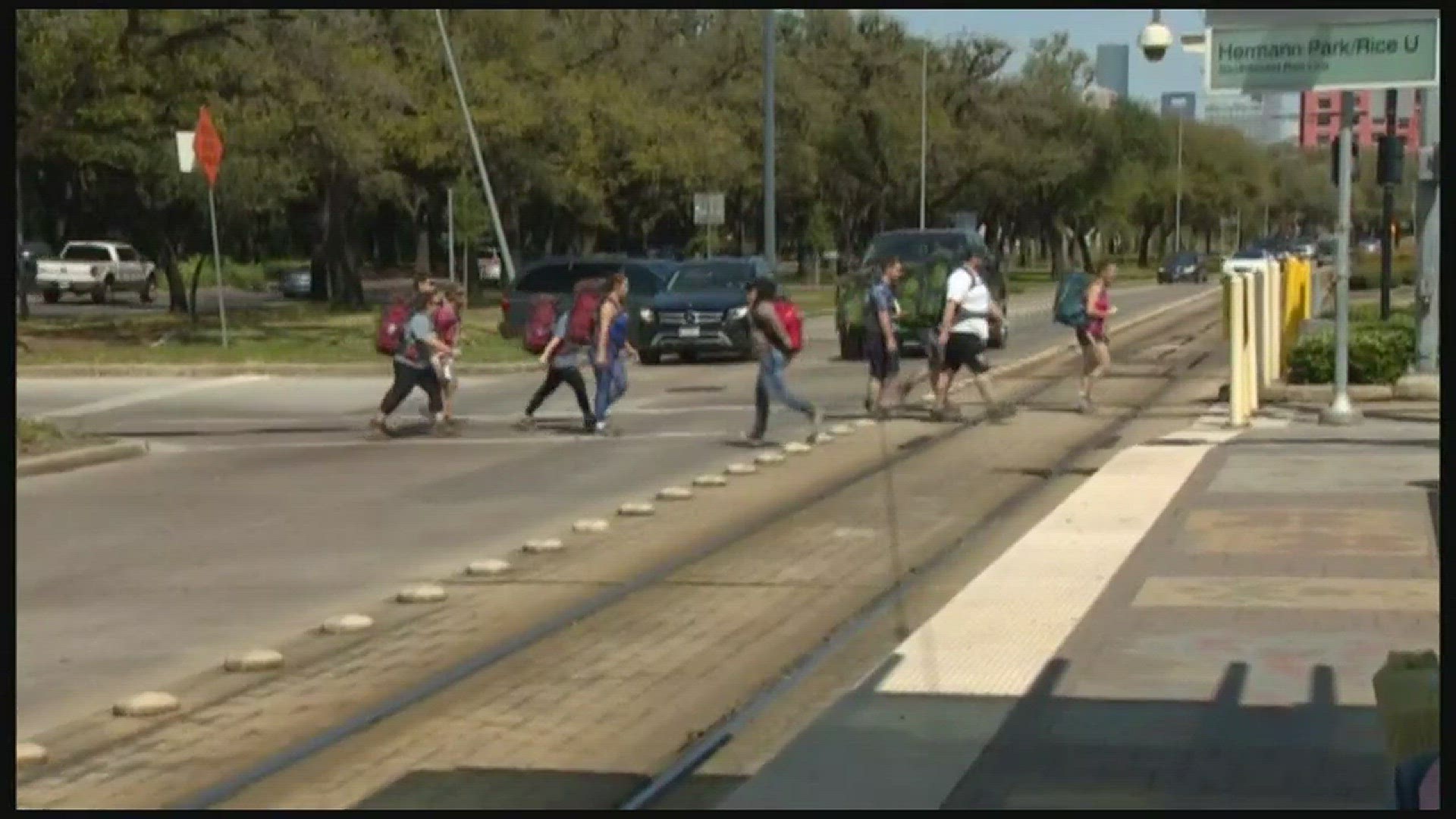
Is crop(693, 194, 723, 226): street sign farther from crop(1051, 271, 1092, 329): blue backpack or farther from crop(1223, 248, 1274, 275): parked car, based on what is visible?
crop(1051, 271, 1092, 329): blue backpack

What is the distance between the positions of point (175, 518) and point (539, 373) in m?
15.7

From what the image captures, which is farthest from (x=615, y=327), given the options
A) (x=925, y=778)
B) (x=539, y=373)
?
(x=925, y=778)

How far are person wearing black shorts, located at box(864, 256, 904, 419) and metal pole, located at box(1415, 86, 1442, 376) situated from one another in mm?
5328

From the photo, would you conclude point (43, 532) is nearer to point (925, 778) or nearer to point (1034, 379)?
point (925, 778)

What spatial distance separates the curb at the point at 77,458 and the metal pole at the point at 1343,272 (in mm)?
10599

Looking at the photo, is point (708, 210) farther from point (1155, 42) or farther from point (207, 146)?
point (1155, 42)

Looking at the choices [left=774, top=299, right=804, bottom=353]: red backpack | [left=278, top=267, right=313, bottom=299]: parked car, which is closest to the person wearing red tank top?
[left=774, top=299, right=804, bottom=353]: red backpack

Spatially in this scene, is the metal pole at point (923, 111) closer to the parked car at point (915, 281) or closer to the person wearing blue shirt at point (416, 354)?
the parked car at point (915, 281)

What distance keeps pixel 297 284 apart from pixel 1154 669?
194ft

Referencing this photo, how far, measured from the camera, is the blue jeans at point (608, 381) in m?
21.2

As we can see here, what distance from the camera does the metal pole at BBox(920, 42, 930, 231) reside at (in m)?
→ 57.6

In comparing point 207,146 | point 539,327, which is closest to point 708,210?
point 539,327

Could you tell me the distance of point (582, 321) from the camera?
21.6 m

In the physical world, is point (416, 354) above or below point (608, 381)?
above
